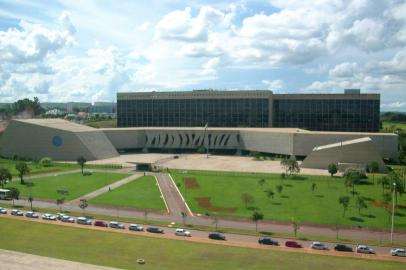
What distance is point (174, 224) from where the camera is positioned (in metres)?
49.8

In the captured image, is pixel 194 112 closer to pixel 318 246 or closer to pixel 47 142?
pixel 47 142

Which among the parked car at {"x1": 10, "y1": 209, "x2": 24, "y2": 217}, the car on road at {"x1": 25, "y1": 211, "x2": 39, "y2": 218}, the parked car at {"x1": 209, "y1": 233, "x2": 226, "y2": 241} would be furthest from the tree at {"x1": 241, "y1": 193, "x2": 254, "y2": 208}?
the parked car at {"x1": 10, "y1": 209, "x2": 24, "y2": 217}

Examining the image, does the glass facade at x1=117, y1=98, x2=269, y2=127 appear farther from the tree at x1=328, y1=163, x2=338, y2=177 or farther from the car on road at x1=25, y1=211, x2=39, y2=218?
the car on road at x1=25, y1=211, x2=39, y2=218

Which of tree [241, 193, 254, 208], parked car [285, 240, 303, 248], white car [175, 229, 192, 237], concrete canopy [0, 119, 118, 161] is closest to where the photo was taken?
parked car [285, 240, 303, 248]

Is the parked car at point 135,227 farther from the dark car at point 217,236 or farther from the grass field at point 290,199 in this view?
the grass field at point 290,199

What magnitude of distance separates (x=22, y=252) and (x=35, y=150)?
220 ft

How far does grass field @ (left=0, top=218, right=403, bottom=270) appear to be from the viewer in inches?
1453

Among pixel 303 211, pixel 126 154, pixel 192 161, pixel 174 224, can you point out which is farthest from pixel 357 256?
pixel 126 154

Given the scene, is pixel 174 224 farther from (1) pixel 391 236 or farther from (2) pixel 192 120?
(2) pixel 192 120

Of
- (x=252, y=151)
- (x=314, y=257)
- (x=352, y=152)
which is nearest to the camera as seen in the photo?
(x=314, y=257)

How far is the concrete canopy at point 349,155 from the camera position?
8300 cm

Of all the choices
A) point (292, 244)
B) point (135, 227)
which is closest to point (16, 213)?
point (135, 227)

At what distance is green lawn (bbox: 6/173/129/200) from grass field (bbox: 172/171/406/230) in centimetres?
1228

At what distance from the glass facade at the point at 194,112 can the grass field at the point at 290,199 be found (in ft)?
178
